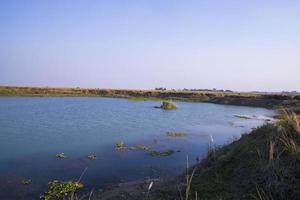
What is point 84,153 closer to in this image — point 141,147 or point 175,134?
point 141,147

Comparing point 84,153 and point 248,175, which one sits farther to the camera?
point 84,153

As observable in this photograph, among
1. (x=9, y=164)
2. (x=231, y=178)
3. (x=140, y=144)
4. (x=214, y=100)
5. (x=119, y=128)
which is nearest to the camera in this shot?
(x=231, y=178)

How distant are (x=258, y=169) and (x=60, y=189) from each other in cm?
649

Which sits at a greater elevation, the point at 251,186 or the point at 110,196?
the point at 251,186

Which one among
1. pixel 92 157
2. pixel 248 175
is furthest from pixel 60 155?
pixel 248 175

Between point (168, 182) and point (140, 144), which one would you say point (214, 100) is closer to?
point (140, 144)

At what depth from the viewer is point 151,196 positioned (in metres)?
9.84

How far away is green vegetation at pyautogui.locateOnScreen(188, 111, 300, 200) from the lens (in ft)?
28.7

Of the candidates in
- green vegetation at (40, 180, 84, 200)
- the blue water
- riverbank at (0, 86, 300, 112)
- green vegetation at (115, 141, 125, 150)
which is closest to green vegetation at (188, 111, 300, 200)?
the blue water

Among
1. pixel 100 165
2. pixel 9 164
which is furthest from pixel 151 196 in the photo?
pixel 9 164

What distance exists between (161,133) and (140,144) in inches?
231

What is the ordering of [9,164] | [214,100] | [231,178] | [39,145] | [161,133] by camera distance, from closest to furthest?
[231,178]
[9,164]
[39,145]
[161,133]
[214,100]

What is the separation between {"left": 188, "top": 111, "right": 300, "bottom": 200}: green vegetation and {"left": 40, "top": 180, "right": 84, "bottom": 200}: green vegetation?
4082 millimetres

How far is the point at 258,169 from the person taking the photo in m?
9.62
